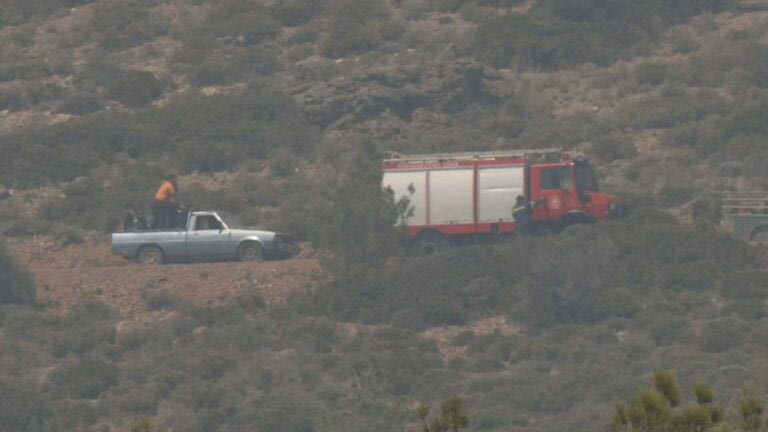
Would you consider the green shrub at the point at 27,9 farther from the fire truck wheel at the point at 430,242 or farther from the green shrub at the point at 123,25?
the fire truck wheel at the point at 430,242

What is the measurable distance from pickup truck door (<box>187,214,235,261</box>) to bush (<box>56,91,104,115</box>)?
50.9 ft

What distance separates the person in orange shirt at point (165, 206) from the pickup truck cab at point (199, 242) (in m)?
0.26

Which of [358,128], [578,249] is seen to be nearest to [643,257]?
[578,249]

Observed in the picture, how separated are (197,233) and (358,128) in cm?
1168

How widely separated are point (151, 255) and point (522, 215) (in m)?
7.60

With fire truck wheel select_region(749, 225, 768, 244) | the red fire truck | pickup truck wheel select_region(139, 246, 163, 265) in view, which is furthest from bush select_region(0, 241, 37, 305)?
fire truck wheel select_region(749, 225, 768, 244)

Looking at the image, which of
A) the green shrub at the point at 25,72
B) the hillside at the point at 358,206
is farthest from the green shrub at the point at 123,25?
the green shrub at the point at 25,72

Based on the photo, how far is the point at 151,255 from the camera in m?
34.4

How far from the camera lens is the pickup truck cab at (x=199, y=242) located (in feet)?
112

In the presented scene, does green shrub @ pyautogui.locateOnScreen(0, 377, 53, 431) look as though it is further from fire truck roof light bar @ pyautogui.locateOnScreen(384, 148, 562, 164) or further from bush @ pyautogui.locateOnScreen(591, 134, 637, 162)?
bush @ pyautogui.locateOnScreen(591, 134, 637, 162)

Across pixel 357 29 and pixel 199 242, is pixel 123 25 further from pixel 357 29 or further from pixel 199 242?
pixel 199 242

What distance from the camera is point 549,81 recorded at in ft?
155

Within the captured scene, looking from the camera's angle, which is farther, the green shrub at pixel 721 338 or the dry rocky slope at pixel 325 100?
the dry rocky slope at pixel 325 100

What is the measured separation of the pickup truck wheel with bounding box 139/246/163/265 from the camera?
34281 mm
